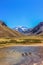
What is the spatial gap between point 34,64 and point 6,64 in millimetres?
4458

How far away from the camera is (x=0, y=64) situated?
30.8 m

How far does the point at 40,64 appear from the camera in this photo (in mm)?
29109

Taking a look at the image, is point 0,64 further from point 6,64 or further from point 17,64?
point 17,64

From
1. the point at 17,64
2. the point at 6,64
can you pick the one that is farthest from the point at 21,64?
the point at 6,64

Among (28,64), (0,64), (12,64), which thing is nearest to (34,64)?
(28,64)

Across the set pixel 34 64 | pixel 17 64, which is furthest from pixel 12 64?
pixel 34 64

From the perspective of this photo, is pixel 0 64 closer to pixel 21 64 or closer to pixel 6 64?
pixel 6 64

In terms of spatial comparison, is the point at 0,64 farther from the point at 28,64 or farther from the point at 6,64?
the point at 28,64

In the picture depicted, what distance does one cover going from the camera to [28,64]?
96.9ft

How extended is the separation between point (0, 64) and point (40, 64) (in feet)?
20.7

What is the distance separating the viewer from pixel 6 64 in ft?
101

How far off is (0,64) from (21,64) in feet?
11.7

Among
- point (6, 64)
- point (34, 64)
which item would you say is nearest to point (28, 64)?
point (34, 64)

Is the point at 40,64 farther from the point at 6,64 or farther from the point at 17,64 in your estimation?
the point at 6,64
